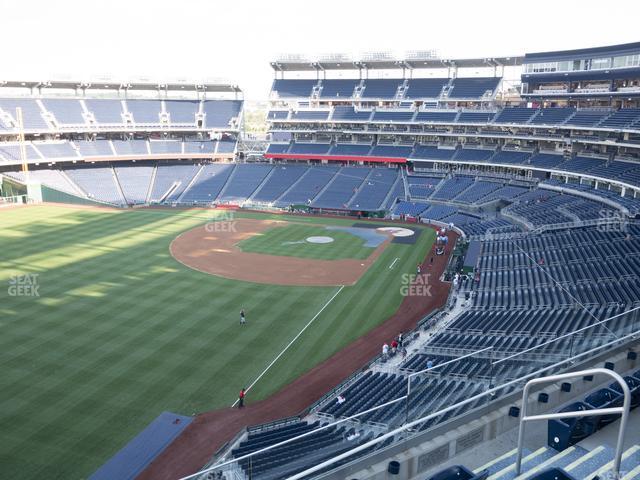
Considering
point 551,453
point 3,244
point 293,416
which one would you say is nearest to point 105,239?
point 3,244

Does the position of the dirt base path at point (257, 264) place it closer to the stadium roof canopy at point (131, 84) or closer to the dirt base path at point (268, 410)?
the dirt base path at point (268, 410)

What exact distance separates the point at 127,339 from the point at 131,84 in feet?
206

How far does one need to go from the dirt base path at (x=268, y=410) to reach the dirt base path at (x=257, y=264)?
8.88 meters

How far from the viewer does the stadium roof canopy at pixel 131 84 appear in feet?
231

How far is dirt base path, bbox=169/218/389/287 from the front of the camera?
120ft

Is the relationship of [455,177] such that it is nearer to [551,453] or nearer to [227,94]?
[227,94]

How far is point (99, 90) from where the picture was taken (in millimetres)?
78875
